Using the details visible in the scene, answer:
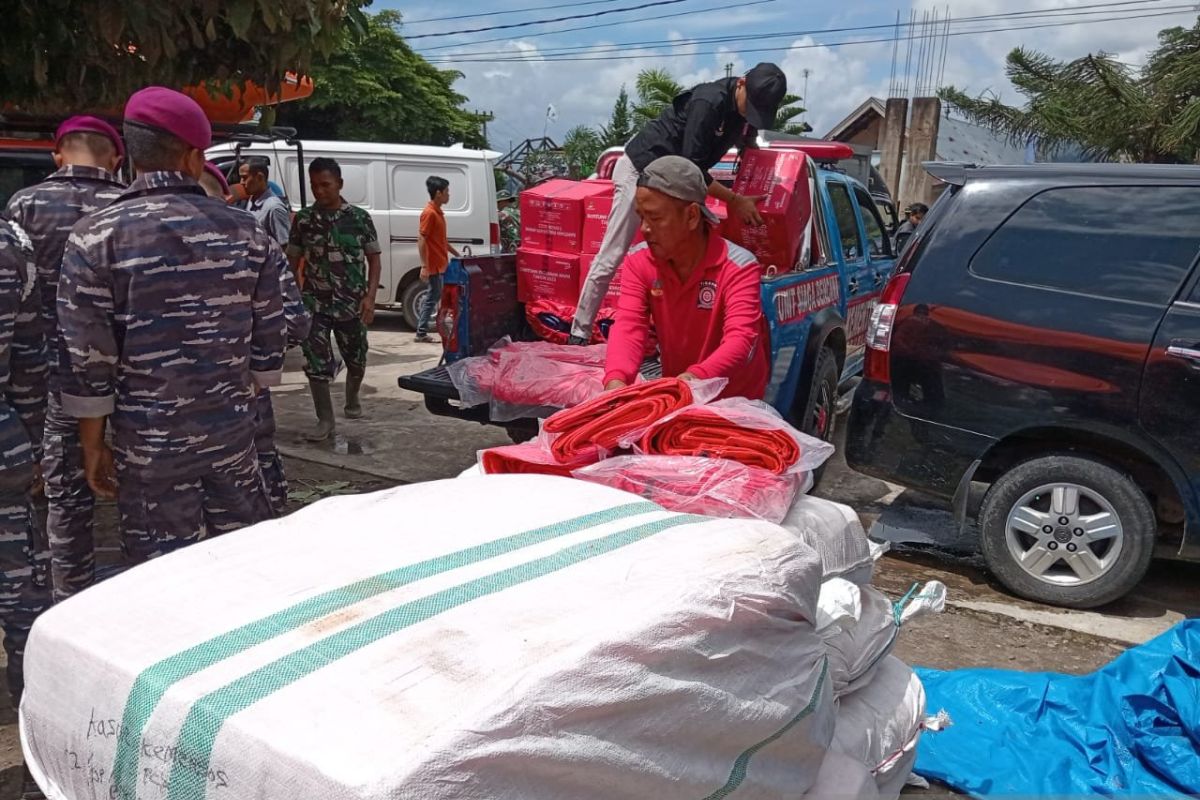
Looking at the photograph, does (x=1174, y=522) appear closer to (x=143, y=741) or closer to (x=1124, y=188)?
(x=1124, y=188)

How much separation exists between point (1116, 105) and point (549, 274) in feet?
46.3

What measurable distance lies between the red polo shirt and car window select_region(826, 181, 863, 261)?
341 cm

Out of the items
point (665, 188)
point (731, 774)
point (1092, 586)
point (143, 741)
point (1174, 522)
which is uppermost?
point (665, 188)

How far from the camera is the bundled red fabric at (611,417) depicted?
7.68 ft

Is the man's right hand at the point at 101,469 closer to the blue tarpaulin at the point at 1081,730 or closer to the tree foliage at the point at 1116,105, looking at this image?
the blue tarpaulin at the point at 1081,730

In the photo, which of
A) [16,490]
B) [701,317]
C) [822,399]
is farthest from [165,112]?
[822,399]

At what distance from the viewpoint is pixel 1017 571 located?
4.38 metres

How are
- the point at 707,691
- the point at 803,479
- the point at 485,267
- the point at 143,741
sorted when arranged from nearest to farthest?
the point at 143,741
the point at 707,691
the point at 803,479
the point at 485,267

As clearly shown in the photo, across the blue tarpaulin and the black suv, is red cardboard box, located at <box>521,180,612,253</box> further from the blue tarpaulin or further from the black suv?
the blue tarpaulin

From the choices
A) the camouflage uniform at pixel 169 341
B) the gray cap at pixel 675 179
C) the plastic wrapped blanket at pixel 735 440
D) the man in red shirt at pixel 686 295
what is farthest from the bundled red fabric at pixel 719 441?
the camouflage uniform at pixel 169 341

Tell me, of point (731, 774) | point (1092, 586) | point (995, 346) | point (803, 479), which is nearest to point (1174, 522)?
point (1092, 586)

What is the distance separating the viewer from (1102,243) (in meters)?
4.27

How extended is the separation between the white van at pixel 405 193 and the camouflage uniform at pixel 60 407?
26.2ft

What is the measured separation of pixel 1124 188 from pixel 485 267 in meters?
3.28
